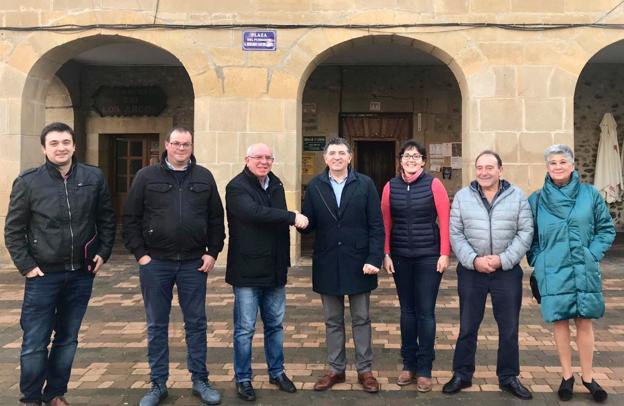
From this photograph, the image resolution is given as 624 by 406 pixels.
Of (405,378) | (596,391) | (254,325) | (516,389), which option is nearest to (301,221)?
(254,325)

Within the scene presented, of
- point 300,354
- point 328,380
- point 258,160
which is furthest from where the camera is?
point 300,354

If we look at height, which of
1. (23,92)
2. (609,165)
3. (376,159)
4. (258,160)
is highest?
(23,92)

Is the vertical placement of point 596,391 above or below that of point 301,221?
below

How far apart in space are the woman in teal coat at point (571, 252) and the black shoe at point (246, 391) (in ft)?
6.43

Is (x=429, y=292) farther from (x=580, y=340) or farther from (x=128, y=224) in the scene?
(x=128, y=224)

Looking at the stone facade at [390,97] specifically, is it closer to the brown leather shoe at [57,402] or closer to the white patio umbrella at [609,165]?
the white patio umbrella at [609,165]

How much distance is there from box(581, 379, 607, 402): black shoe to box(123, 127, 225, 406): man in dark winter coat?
2389 mm

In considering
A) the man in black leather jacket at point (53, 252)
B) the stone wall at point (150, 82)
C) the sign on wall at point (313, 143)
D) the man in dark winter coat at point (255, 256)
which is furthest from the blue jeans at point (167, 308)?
the stone wall at point (150, 82)

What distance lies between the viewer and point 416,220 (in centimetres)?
349

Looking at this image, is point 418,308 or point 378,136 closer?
point 418,308

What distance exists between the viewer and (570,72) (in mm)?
7531

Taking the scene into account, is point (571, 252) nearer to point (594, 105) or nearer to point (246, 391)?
point (246, 391)

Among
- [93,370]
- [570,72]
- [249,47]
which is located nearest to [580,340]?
[93,370]

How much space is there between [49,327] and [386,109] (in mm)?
9291
